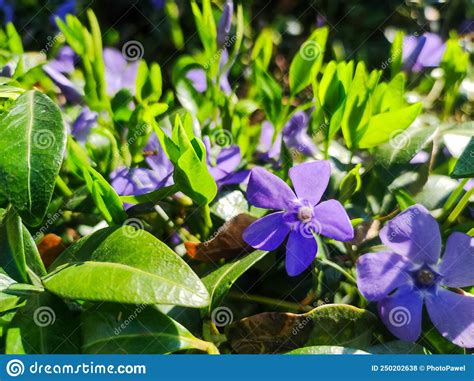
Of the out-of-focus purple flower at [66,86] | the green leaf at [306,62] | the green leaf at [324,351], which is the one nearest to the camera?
the green leaf at [324,351]

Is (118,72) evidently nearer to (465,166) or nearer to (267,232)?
(267,232)

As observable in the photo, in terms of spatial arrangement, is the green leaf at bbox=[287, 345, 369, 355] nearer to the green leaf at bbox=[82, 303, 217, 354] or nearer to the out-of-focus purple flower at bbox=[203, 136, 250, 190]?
the green leaf at bbox=[82, 303, 217, 354]

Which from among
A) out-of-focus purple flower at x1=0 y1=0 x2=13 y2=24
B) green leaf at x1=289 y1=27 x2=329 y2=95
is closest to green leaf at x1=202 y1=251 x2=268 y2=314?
green leaf at x1=289 y1=27 x2=329 y2=95

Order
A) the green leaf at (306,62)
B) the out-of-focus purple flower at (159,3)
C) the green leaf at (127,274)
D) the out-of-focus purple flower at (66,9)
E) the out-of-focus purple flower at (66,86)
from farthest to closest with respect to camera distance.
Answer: the out-of-focus purple flower at (159,3), the out-of-focus purple flower at (66,9), the out-of-focus purple flower at (66,86), the green leaf at (306,62), the green leaf at (127,274)

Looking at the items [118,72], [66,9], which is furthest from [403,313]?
[66,9]

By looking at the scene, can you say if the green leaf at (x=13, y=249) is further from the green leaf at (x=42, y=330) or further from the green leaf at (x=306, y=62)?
the green leaf at (x=306, y=62)

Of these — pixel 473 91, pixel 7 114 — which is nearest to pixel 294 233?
pixel 7 114

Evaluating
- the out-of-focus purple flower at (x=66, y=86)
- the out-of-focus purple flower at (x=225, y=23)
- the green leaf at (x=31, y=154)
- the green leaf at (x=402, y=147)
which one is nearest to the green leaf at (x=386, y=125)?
the green leaf at (x=402, y=147)
